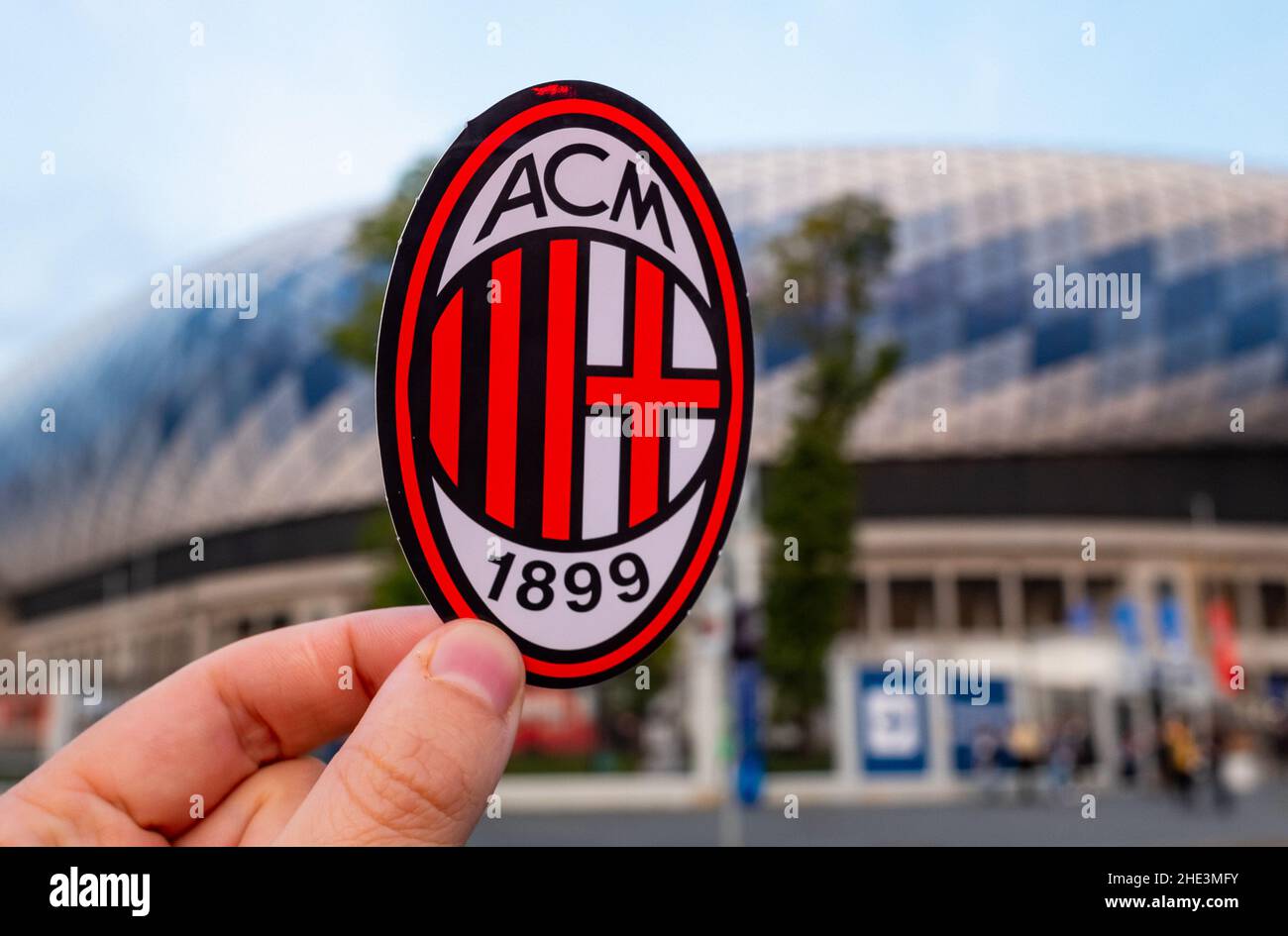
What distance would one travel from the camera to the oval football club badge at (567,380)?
1503 millimetres

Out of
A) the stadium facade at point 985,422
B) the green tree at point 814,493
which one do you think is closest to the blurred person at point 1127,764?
the green tree at point 814,493

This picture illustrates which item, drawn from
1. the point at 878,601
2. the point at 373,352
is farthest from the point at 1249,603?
the point at 373,352

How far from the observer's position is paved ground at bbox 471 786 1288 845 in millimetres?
12461

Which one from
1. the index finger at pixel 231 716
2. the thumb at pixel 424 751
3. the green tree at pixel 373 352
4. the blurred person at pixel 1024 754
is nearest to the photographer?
the thumb at pixel 424 751

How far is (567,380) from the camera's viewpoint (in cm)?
154

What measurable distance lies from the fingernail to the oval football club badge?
0.14ft

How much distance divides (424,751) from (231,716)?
0.53m

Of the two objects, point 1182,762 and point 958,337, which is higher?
point 958,337

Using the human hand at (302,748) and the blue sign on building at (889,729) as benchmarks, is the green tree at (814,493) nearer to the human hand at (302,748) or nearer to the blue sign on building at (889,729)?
the blue sign on building at (889,729)

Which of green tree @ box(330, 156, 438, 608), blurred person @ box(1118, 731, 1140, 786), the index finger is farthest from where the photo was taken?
blurred person @ box(1118, 731, 1140, 786)

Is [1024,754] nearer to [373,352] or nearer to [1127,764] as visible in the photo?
[1127,764]

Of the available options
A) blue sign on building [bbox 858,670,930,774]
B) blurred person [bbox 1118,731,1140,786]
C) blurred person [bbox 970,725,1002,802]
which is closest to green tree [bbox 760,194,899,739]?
blue sign on building [bbox 858,670,930,774]

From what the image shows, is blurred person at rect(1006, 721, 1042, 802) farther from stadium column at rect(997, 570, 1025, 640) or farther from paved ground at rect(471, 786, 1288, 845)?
stadium column at rect(997, 570, 1025, 640)
